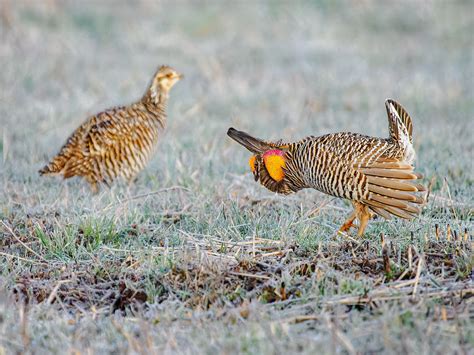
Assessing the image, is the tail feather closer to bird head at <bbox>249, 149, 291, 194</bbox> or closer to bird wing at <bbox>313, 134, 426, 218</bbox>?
bird head at <bbox>249, 149, 291, 194</bbox>

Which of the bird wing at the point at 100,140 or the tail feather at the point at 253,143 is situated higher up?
the tail feather at the point at 253,143

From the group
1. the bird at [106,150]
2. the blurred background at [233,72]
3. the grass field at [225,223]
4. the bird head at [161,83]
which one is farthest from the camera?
the blurred background at [233,72]

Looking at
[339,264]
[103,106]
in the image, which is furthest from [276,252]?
[103,106]

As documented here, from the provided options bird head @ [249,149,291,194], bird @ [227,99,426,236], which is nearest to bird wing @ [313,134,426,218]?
bird @ [227,99,426,236]

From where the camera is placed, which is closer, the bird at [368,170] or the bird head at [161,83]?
the bird at [368,170]

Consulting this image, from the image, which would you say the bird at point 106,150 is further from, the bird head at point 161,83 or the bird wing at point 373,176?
the bird wing at point 373,176

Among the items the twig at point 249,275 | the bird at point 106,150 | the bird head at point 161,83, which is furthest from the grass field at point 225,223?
the bird head at point 161,83

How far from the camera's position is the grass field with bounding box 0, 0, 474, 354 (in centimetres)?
305

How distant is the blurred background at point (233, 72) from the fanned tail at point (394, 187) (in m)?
1.29

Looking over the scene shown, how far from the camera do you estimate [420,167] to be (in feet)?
18.8

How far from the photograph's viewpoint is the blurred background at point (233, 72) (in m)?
6.53

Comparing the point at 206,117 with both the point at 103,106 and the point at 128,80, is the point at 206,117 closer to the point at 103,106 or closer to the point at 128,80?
the point at 103,106

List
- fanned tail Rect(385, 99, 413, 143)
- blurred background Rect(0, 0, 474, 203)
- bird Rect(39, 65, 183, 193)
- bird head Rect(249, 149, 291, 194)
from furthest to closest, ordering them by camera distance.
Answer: blurred background Rect(0, 0, 474, 203), bird Rect(39, 65, 183, 193), bird head Rect(249, 149, 291, 194), fanned tail Rect(385, 99, 413, 143)

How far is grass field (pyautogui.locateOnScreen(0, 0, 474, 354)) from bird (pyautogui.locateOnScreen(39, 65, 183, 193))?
153 millimetres
